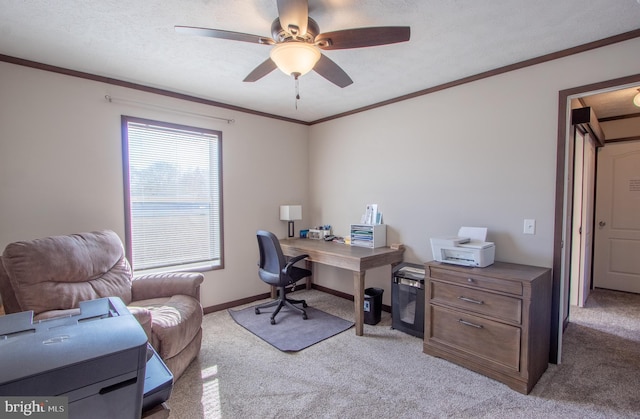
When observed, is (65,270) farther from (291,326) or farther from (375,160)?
(375,160)

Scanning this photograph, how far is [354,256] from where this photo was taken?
3.07 meters

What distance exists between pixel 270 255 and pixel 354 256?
0.91 meters

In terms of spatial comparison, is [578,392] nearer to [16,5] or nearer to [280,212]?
[280,212]

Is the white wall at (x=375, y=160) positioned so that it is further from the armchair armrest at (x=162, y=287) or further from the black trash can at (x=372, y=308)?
the armchair armrest at (x=162, y=287)

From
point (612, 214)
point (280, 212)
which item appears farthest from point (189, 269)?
point (612, 214)

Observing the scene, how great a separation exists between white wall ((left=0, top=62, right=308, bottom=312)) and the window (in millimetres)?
88

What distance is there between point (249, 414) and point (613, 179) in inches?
208

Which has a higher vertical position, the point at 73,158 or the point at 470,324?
the point at 73,158

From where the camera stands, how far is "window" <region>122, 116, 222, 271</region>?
309 centimetres

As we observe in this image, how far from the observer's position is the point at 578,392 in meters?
2.11

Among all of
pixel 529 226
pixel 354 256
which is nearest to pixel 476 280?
pixel 529 226

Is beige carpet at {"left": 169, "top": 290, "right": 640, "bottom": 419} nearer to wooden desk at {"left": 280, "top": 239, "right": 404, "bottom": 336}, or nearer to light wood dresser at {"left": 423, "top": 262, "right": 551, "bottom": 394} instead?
light wood dresser at {"left": 423, "top": 262, "right": 551, "bottom": 394}

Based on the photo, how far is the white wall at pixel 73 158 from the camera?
2.49 m

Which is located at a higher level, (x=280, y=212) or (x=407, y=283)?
(x=280, y=212)
